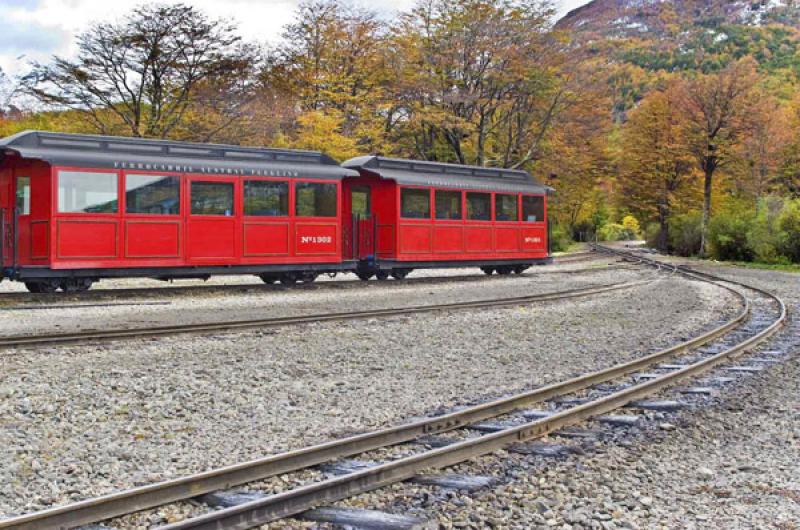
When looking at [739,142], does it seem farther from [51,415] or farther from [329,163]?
[51,415]

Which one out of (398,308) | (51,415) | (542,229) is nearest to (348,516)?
(51,415)

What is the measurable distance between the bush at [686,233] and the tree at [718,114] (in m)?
1.79

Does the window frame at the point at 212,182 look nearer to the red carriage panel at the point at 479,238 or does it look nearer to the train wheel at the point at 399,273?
the train wheel at the point at 399,273

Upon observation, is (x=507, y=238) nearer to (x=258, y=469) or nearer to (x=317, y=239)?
(x=317, y=239)

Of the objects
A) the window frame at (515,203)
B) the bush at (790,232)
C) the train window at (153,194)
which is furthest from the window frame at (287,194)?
the bush at (790,232)

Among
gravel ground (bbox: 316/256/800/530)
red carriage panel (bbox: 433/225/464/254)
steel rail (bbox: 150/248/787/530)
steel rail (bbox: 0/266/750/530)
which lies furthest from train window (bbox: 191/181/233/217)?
gravel ground (bbox: 316/256/800/530)

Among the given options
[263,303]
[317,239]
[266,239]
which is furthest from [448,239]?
[263,303]

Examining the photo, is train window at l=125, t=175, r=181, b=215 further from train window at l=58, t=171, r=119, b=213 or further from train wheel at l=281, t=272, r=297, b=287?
train wheel at l=281, t=272, r=297, b=287

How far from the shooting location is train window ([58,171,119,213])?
46.7 ft

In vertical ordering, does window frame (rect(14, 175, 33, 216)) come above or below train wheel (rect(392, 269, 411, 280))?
above

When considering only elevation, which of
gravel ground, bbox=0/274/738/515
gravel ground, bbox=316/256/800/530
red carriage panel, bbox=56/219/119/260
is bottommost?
gravel ground, bbox=316/256/800/530

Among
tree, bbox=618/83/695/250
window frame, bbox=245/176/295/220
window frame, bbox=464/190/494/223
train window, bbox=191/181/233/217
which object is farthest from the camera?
tree, bbox=618/83/695/250

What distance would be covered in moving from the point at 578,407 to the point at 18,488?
4.03 metres

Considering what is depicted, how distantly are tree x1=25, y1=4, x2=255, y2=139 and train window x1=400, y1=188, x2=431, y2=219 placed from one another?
44.3 ft
